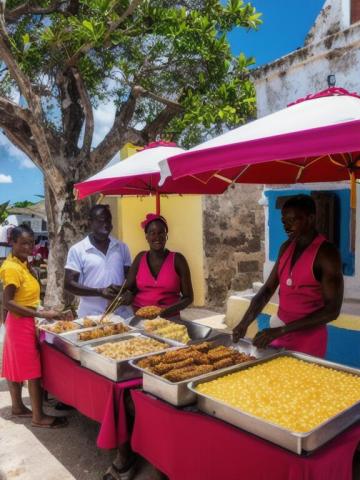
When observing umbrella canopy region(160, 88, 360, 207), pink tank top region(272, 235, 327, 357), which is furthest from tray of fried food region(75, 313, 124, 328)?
umbrella canopy region(160, 88, 360, 207)

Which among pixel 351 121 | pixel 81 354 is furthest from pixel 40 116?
pixel 351 121

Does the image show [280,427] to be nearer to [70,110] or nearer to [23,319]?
[23,319]

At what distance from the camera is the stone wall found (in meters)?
9.12

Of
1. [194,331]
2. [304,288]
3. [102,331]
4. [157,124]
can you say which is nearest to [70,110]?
[157,124]

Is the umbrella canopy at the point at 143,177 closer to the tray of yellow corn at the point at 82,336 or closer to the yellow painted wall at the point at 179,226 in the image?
the tray of yellow corn at the point at 82,336

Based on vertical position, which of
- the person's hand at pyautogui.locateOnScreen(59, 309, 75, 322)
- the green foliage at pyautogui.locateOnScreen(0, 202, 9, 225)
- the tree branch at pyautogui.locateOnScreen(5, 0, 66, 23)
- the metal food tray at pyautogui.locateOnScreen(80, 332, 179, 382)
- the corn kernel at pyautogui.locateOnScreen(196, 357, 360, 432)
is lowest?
the metal food tray at pyautogui.locateOnScreen(80, 332, 179, 382)

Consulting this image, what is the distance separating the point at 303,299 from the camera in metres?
3.13

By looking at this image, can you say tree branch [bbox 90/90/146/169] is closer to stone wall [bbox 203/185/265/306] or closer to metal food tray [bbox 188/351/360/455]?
stone wall [bbox 203/185/265/306]

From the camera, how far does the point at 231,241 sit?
920 cm

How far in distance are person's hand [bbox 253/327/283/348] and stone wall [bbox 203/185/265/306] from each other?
6.06m

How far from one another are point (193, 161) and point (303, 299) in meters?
1.23

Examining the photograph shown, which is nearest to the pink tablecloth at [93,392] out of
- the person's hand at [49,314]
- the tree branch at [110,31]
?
the person's hand at [49,314]

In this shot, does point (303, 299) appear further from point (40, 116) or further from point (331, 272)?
point (40, 116)

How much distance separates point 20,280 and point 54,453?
1432 millimetres
